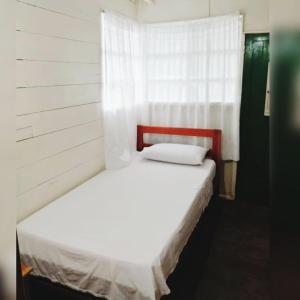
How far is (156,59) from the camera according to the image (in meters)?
3.74

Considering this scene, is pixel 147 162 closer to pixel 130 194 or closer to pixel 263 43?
pixel 130 194

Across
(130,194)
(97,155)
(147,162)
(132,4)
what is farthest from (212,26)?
(130,194)

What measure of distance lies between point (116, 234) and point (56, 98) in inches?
49.9

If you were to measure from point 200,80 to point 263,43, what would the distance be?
0.79 metres

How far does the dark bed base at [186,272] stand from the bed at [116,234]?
2.3 inches

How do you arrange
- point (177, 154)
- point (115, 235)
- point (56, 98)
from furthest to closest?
point (177, 154) → point (56, 98) → point (115, 235)

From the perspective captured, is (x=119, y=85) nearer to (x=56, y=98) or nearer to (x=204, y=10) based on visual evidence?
(x=56, y=98)

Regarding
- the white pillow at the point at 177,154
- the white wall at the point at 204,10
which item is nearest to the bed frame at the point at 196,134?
the white pillow at the point at 177,154

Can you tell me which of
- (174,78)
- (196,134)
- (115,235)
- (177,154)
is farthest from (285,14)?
(174,78)

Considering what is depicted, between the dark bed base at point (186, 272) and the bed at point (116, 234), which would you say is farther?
the dark bed base at point (186, 272)

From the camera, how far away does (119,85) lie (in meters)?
3.34

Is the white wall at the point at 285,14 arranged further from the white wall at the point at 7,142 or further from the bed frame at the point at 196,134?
the bed frame at the point at 196,134

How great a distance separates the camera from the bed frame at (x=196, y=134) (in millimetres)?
3545

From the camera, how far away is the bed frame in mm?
3545
